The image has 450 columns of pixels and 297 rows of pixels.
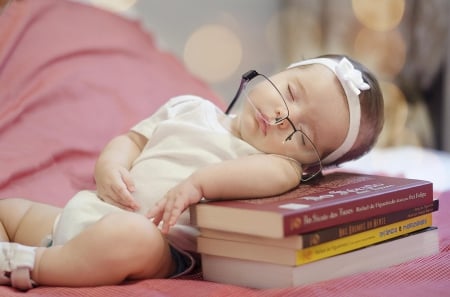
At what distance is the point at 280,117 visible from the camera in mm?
1121

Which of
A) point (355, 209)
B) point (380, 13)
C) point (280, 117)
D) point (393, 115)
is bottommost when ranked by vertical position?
point (393, 115)

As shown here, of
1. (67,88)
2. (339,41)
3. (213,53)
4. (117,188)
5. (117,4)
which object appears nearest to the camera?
(117,188)

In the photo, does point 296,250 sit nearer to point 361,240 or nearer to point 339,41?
point 361,240

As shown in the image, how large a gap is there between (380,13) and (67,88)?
1.30m

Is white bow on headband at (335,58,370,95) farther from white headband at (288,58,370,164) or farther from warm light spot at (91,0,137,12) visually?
warm light spot at (91,0,137,12)

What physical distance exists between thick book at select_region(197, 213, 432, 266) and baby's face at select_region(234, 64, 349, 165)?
0.65 ft

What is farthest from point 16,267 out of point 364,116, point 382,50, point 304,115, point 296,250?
point 382,50

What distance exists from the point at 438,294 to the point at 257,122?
41 centimetres

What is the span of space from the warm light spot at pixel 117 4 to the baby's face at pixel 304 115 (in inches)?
47.2

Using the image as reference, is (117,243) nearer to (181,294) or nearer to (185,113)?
(181,294)

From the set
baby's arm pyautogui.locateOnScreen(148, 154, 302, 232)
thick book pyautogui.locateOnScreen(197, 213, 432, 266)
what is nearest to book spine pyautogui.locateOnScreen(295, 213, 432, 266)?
thick book pyautogui.locateOnScreen(197, 213, 432, 266)

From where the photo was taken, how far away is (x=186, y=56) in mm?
2436

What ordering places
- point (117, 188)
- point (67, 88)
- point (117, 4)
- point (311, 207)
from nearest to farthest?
point (311, 207) < point (117, 188) < point (67, 88) < point (117, 4)

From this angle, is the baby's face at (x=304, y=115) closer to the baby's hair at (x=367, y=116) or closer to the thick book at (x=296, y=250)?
the baby's hair at (x=367, y=116)
